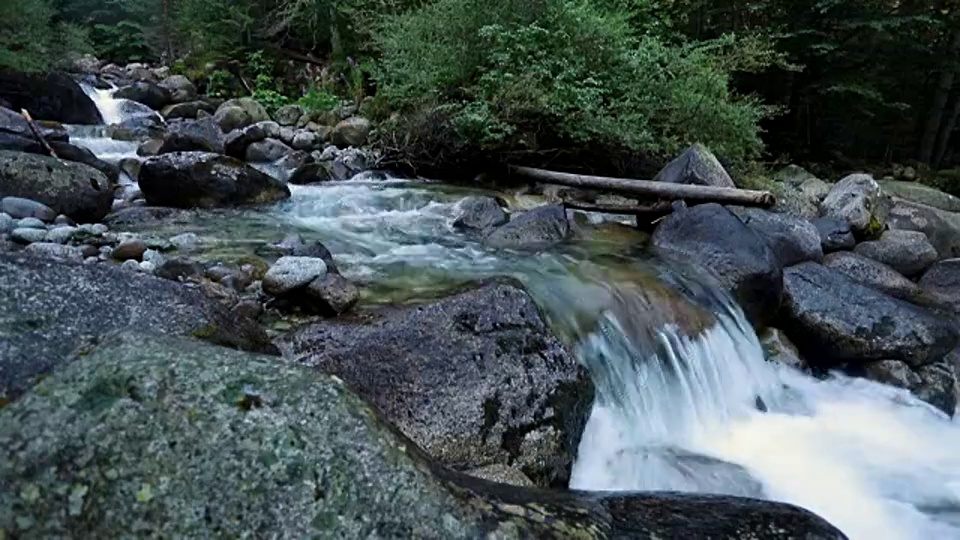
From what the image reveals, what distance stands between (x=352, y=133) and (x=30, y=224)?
21.6 feet

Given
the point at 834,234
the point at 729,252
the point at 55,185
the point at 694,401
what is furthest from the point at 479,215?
the point at 834,234

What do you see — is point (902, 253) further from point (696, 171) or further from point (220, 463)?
point (220, 463)

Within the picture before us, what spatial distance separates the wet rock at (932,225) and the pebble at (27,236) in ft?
32.0

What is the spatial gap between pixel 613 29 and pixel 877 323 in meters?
5.69

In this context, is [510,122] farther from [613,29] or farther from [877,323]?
[877,323]

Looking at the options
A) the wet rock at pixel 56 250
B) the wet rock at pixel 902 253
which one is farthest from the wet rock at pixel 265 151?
the wet rock at pixel 902 253

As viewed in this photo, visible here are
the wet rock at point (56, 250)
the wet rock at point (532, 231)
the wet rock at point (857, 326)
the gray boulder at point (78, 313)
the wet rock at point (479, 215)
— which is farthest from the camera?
the wet rock at point (479, 215)

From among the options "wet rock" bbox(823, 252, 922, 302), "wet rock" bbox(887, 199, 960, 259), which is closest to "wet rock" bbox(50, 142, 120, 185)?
"wet rock" bbox(823, 252, 922, 302)

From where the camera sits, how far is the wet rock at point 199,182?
726 centimetres

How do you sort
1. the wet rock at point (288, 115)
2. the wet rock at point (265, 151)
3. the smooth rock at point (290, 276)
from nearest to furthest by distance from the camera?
the smooth rock at point (290, 276) < the wet rock at point (265, 151) < the wet rock at point (288, 115)

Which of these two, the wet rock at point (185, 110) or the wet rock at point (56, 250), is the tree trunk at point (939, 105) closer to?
the wet rock at point (185, 110)

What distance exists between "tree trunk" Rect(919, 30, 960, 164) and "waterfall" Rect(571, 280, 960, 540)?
11.4 m

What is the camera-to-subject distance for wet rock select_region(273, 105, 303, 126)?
43.1 ft

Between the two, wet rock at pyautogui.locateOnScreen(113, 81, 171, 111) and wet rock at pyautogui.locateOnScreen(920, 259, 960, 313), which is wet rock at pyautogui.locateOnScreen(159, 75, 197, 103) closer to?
wet rock at pyautogui.locateOnScreen(113, 81, 171, 111)
